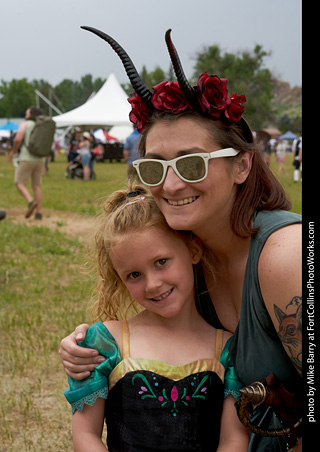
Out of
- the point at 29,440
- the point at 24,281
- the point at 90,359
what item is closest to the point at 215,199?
the point at 90,359

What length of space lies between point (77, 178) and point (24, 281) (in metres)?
15.6

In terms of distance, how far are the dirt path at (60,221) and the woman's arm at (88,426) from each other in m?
7.27

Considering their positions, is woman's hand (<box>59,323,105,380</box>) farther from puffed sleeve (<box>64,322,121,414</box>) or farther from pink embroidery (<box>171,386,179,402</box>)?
pink embroidery (<box>171,386,179,402</box>)

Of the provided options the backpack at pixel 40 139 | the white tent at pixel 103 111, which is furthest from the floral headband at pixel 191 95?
the white tent at pixel 103 111

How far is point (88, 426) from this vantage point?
219cm

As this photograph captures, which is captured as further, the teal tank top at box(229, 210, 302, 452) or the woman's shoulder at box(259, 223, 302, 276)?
the teal tank top at box(229, 210, 302, 452)

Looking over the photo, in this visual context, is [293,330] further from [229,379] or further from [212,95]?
[212,95]

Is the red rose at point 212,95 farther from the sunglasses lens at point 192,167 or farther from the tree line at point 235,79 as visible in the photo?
the tree line at point 235,79

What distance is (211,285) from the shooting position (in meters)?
2.51

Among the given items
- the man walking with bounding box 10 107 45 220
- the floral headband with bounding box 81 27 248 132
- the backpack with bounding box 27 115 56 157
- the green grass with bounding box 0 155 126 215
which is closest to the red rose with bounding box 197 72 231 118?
the floral headband with bounding box 81 27 248 132

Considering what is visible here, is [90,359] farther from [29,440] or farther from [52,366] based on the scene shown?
[52,366]

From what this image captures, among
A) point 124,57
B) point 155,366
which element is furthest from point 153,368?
point 124,57

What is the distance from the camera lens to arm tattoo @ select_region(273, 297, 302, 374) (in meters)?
1.90

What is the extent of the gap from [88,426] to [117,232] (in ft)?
2.35
